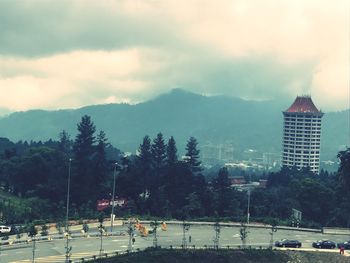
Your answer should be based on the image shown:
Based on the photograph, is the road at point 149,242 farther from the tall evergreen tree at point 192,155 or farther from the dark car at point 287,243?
the tall evergreen tree at point 192,155

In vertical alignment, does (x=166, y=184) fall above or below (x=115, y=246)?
above

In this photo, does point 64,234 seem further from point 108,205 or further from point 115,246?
point 108,205

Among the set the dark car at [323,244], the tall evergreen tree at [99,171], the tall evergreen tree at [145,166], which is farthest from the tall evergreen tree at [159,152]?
the dark car at [323,244]

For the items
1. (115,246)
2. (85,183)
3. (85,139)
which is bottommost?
(115,246)

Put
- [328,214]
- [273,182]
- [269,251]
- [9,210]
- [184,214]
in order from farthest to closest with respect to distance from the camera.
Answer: [273,182]
[328,214]
[184,214]
[9,210]
[269,251]

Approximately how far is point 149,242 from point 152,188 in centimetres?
3621

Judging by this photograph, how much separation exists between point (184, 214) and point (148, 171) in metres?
16.8

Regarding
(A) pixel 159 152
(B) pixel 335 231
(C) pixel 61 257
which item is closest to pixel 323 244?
(B) pixel 335 231

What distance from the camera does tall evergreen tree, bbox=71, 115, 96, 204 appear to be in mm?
116375

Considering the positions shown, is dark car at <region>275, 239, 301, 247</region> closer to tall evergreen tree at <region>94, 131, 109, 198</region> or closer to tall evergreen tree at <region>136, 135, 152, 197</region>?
tall evergreen tree at <region>136, 135, 152, 197</region>

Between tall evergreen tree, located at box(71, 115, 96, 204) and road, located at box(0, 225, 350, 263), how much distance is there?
20642 mm

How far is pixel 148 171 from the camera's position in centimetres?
12462

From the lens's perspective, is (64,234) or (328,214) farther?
(328,214)

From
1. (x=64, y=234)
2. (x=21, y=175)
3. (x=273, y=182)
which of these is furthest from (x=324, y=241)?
(x=273, y=182)
